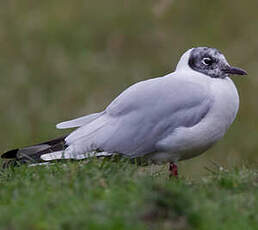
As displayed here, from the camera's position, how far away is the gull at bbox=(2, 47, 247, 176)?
21.2 feet

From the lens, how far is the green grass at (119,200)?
463 cm

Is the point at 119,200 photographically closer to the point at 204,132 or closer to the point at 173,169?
the point at 204,132

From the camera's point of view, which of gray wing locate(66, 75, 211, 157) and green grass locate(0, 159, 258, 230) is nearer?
green grass locate(0, 159, 258, 230)

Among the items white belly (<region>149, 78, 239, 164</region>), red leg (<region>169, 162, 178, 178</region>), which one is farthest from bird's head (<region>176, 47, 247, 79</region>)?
red leg (<region>169, 162, 178, 178</region>)

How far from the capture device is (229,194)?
5512 mm

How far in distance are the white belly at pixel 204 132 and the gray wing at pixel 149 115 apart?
0.06 metres

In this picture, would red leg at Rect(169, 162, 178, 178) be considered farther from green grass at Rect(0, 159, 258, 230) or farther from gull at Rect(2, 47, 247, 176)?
green grass at Rect(0, 159, 258, 230)

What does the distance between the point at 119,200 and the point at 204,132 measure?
1.74 meters

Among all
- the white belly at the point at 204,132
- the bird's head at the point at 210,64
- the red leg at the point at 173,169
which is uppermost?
the bird's head at the point at 210,64

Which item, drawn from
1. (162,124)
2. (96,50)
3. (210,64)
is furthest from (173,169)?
(96,50)

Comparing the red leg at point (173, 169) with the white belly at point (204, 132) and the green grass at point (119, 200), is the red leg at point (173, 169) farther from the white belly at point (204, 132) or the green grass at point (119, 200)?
the green grass at point (119, 200)

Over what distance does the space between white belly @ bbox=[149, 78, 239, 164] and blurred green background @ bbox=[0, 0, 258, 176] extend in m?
4.37

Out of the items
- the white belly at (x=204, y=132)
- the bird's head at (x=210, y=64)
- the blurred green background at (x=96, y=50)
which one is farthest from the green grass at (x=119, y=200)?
the blurred green background at (x=96, y=50)

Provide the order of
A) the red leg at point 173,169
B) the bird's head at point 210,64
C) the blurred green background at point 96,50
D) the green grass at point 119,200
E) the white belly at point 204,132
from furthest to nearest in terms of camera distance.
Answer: the blurred green background at point 96,50
the bird's head at point 210,64
the red leg at point 173,169
the white belly at point 204,132
the green grass at point 119,200
